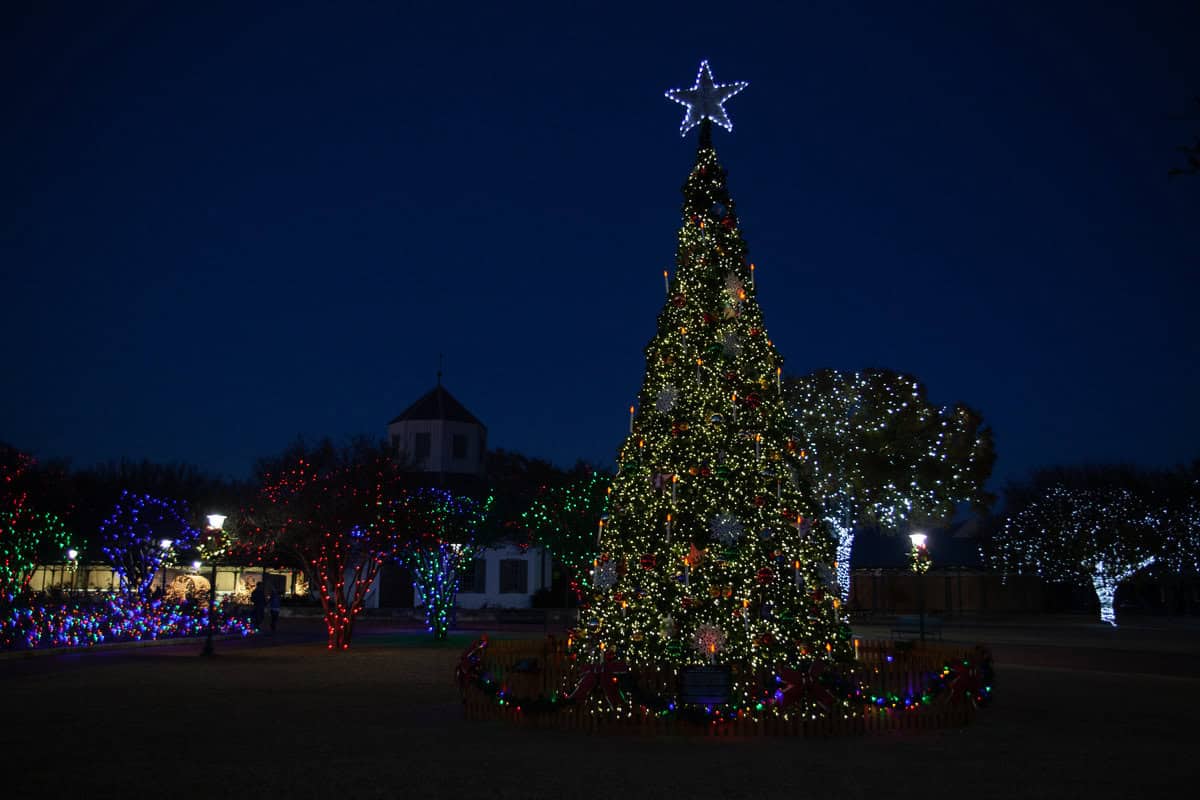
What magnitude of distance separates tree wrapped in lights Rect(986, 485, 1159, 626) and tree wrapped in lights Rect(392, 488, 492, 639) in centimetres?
3112

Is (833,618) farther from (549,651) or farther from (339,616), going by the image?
(339,616)

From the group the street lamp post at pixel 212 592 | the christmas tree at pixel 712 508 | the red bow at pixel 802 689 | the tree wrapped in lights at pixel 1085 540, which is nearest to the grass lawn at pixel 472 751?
the red bow at pixel 802 689

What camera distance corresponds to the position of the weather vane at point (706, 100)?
16641 millimetres

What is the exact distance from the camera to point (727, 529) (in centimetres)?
1436

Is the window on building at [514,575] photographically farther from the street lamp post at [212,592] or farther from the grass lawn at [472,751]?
the grass lawn at [472,751]

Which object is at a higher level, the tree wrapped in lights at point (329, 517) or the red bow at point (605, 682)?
the tree wrapped in lights at point (329, 517)

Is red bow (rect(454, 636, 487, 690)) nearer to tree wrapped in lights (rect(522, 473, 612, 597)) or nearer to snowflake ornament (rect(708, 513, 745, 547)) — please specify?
snowflake ornament (rect(708, 513, 745, 547))

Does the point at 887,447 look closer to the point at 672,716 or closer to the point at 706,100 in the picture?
the point at 706,100

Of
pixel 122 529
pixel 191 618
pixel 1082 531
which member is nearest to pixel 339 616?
pixel 191 618

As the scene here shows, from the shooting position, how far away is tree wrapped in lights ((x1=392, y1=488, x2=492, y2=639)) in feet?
103

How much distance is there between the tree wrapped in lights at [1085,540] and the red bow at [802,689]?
133ft

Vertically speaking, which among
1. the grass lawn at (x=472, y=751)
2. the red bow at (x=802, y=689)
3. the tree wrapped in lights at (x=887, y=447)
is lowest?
the grass lawn at (x=472, y=751)

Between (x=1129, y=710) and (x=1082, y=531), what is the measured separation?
37726mm

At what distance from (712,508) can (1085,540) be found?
137ft
